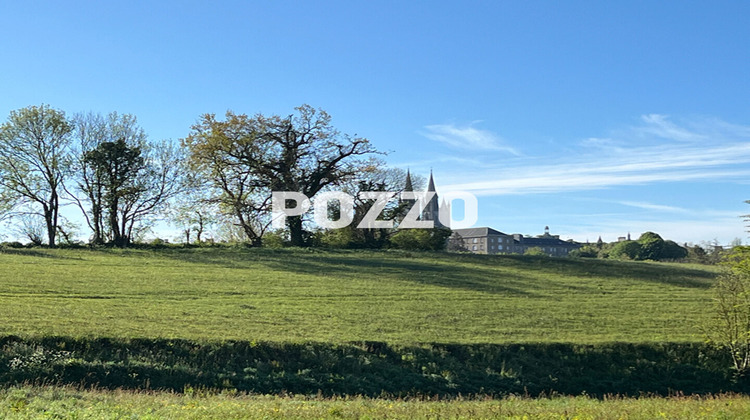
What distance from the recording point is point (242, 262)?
39406 mm

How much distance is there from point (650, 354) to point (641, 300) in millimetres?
10541

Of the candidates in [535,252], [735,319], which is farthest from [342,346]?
[535,252]

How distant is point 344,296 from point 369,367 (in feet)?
36.7

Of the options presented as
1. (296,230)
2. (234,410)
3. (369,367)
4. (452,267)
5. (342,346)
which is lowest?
(369,367)

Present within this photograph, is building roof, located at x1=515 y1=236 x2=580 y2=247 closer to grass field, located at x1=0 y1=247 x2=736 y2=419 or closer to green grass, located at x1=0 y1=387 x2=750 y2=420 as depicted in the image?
grass field, located at x1=0 y1=247 x2=736 y2=419

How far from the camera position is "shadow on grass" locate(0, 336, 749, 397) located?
1672 centimetres

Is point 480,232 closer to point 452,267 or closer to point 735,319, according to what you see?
point 452,267

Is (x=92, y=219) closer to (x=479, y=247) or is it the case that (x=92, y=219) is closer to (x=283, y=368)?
(x=283, y=368)

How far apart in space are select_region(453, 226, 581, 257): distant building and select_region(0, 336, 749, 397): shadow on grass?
135 m

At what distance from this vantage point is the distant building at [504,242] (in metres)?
166

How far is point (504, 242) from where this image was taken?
16738 centimetres

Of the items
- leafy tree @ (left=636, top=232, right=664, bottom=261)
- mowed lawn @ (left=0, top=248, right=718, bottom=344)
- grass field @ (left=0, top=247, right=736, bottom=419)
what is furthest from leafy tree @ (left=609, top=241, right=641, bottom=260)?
grass field @ (left=0, top=247, right=736, bottom=419)

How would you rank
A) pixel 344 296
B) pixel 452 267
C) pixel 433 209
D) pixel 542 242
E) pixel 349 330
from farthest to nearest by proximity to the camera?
pixel 542 242 < pixel 433 209 < pixel 452 267 < pixel 344 296 < pixel 349 330

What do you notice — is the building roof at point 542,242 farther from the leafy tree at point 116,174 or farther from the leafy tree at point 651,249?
the leafy tree at point 116,174
